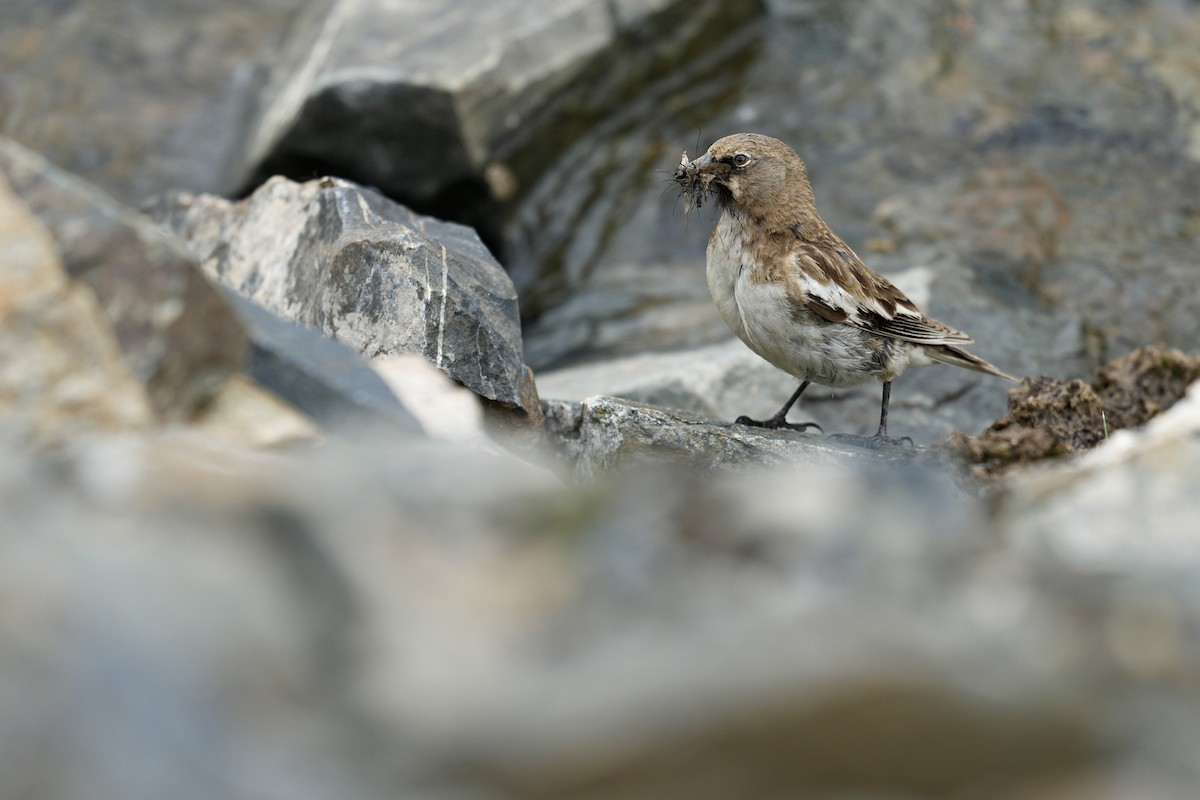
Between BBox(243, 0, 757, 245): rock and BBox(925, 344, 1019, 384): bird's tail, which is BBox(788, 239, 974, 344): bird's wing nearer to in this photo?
BBox(925, 344, 1019, 384): bird's tail

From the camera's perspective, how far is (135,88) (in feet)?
32.2

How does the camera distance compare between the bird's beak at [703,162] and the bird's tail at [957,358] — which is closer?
the bird's beak at [703,162]

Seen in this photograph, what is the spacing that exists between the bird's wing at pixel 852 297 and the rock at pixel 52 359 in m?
3.47

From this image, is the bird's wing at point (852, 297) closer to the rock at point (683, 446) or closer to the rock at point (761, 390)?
the rock at point (683, 446)

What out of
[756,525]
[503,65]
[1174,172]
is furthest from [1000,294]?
[756,525]

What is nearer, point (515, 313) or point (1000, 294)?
point (515, 313)

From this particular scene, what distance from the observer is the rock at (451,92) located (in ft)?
27.8

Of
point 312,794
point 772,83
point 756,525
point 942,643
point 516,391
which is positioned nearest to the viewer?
point 312,794

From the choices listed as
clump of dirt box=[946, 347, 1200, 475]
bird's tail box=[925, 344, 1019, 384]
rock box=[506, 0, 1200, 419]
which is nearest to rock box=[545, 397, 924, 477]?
clump of dirt box=[946, 347, 1200, 475]

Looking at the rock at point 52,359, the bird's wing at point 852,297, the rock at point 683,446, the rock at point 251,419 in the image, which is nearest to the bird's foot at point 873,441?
the rock at point 683,446

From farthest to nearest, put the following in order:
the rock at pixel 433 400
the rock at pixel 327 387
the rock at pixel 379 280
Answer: the rock at pixel 379 280
the rock at pixel 433 400
the rock at pixel 327 387

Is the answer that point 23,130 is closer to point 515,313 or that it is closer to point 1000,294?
point 515,313

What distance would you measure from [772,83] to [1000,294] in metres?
3.01

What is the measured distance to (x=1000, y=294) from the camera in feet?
26.5
